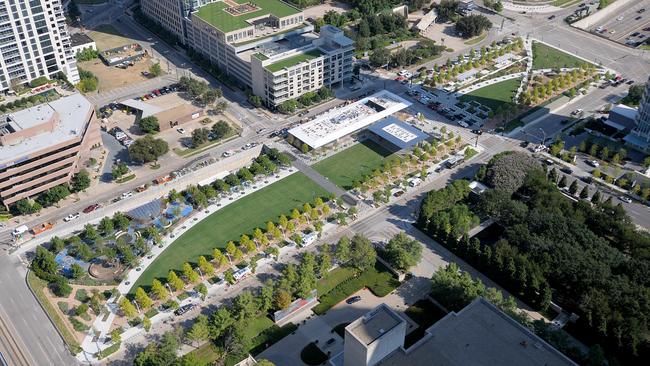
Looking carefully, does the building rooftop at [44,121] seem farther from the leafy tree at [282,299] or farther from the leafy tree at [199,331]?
the leafy tree at [282,299]

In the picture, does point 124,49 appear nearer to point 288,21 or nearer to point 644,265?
point 288,21

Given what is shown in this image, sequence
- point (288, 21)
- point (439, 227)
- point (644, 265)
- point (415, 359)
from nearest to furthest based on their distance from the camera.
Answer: point (415, 359) → point (644, 265) → point (439, 227) → point (288, 21)

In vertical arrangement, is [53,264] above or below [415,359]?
below

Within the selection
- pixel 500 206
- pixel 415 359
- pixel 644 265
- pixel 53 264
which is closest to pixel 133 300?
pixel 53 264

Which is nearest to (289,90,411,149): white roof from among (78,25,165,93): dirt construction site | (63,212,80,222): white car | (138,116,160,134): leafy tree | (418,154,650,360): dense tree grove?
(418,154,650,360): dense tree grove

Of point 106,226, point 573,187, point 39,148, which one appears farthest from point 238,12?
point 573,187

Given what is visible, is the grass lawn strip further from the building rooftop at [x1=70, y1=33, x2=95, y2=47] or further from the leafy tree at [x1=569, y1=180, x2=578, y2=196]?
the leafy tree at [x1=569, y1=180, x2=578, y2=196]
